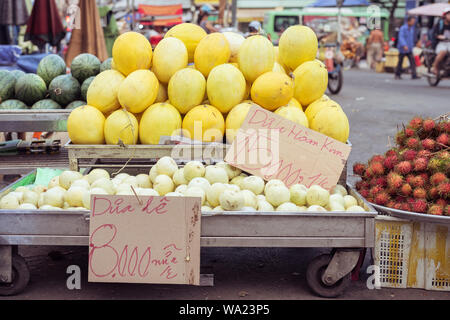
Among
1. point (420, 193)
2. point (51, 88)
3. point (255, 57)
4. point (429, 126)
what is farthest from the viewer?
point (51, 88)

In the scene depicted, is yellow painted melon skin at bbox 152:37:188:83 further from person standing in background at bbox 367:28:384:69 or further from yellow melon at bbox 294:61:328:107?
person standing in background at bbox 367:28:384:69

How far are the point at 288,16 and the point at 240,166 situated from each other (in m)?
22.0

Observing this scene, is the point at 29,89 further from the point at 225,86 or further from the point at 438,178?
the point at 438,178

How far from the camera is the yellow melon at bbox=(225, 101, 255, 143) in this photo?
3732 millimetres

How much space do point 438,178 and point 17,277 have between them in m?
2.43

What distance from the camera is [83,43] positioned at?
8125 millimetres

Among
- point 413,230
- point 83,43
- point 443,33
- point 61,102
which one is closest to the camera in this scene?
point 413,230

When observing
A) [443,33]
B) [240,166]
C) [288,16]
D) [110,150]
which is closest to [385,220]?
[240,166]

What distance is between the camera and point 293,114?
3.70 meters

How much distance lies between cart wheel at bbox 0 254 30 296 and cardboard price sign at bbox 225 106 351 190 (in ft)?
4.33

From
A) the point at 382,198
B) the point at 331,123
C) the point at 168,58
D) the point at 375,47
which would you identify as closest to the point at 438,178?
the point at 382,198

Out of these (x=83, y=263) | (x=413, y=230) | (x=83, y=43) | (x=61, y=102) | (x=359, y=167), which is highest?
(x=83, y=43)

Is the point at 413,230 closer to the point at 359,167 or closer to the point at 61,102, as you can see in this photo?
the point at 359,167
